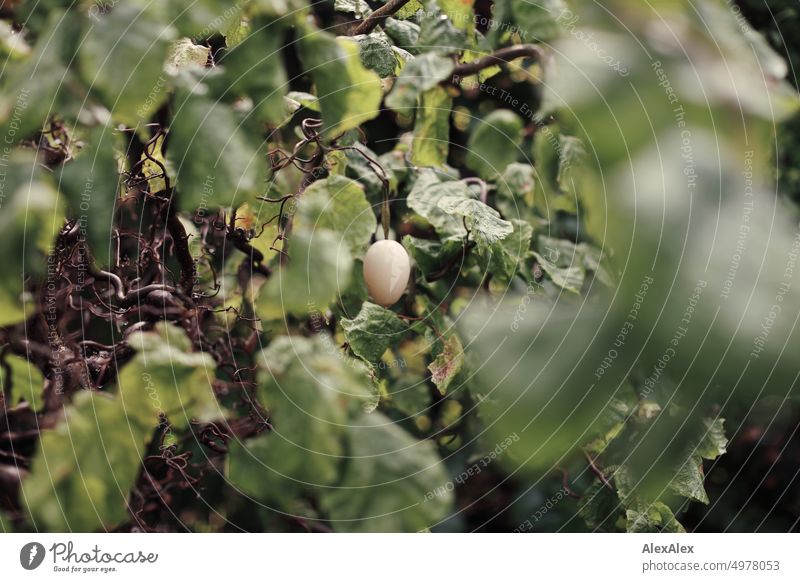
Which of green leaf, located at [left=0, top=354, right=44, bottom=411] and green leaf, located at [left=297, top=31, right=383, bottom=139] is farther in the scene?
green leaf, located at [left=0, top=354, right=44, bottom=411]

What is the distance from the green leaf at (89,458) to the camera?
1.32ft

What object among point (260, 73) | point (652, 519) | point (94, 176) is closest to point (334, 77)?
point (260, 73)

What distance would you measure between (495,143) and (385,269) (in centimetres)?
17

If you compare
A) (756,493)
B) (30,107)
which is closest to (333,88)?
(30,107)

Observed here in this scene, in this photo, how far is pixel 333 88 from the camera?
394 millimetres

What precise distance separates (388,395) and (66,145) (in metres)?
0.33

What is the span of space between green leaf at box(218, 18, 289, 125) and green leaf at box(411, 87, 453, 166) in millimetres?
249

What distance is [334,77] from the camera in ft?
1.29

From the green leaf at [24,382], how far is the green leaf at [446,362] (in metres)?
0.31

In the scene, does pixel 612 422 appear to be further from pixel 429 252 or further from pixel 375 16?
pixel 375 16

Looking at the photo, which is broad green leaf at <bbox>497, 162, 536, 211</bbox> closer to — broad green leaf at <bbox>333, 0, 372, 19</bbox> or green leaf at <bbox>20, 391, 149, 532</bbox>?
broad green leaf at <bbox>333, 0, 372, 19</bbox>

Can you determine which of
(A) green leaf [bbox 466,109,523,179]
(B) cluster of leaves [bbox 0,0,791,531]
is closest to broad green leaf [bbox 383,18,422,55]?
(B) cluster of leaves [bbox 0,0,791,531]

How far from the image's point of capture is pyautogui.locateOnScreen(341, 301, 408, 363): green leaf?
573 mm

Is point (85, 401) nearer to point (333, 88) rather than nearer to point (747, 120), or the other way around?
point (333, 88)
